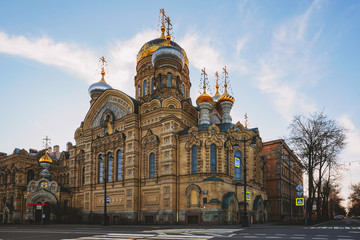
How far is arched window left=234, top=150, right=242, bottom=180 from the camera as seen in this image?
33.0 meters

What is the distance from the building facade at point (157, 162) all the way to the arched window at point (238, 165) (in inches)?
4.1

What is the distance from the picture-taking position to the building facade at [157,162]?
30031 millimetres

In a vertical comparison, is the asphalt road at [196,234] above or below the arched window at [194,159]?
below

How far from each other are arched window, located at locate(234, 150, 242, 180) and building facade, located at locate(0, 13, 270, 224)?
10 cm

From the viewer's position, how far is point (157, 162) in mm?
32406

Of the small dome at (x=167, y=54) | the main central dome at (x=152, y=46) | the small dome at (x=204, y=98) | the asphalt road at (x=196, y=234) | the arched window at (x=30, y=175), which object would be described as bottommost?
the asphalt road at (x=196, y=234)

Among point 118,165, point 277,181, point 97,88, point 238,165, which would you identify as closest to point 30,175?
point 97,88

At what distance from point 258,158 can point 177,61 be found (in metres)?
15.4

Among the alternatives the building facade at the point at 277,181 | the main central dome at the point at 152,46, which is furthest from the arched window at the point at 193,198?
the main central dome at the point at 152,46

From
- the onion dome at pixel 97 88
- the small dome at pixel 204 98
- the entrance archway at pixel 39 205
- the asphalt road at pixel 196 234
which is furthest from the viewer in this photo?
the onion dome at pixel 97 88

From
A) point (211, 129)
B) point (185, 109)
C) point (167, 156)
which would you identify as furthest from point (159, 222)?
point (185, 109)

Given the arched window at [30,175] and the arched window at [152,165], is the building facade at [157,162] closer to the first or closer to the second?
the arched window at [152,165]

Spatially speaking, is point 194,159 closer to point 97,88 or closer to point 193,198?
point 193,198

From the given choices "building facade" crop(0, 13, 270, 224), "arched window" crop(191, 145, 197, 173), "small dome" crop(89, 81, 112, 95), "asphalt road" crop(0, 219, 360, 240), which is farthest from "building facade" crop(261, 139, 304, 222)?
"small dome" crop(89, 81, 112, 95)
